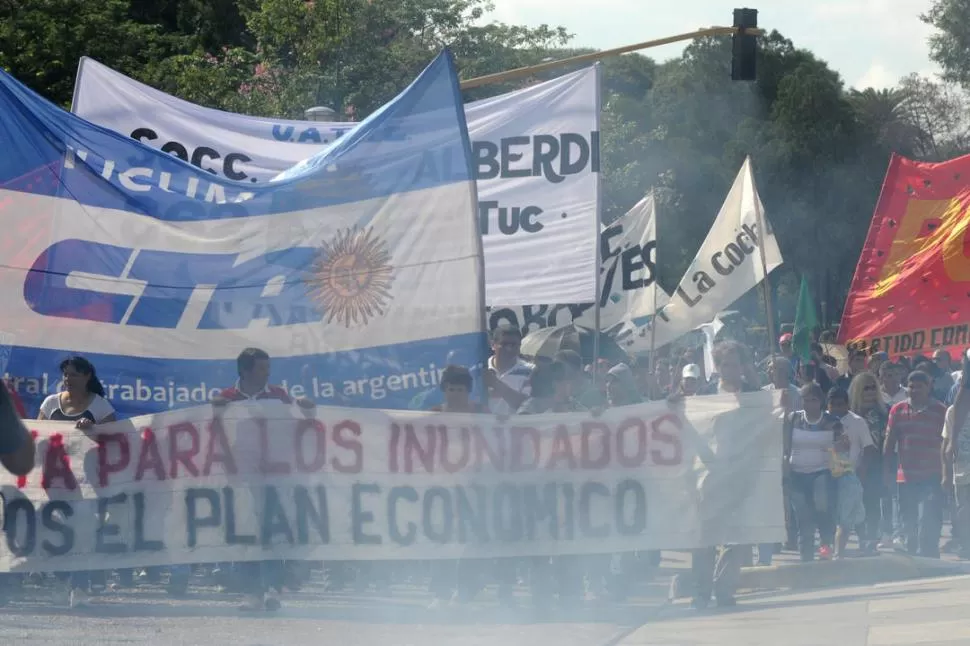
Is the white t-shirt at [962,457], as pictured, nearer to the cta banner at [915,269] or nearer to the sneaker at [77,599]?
the cta banner at [915,269]

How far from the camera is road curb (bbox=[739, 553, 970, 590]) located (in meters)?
11.5

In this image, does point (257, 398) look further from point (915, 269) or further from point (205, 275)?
point (915, 269)

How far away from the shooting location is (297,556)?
10047 mm

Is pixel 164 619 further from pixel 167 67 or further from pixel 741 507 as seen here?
pixel 167 67

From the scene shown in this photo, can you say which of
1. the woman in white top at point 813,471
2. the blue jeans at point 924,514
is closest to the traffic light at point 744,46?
the blue jeans at point 924,514

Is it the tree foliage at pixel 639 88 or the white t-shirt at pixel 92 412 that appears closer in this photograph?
the white t-shirt at pixel 92 412

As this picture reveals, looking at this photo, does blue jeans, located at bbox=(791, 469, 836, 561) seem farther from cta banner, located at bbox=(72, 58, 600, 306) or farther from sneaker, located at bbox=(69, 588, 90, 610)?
sneaker, located at bbox=(69, 588, 90, 610)

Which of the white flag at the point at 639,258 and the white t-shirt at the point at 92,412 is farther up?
the white flag at the point at 639,258

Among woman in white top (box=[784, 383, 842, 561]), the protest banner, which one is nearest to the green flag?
woman in white top (box=[784, 383, 842, 561])

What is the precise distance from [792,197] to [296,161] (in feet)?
177

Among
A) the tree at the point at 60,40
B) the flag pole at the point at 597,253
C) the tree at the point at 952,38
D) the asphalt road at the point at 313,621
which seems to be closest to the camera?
the asphalt road at the point at 313,621

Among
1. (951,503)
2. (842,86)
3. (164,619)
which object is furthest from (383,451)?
(842,86)

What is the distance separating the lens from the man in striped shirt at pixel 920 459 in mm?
13602

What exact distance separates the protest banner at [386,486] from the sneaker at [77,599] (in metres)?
0.25
